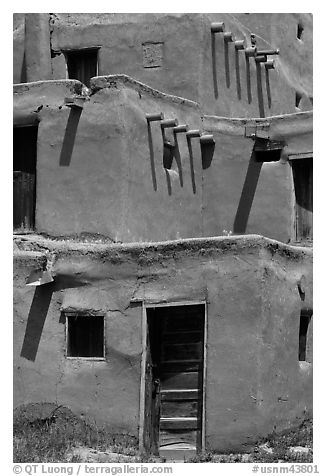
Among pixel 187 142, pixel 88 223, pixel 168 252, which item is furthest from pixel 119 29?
pixel 168 252

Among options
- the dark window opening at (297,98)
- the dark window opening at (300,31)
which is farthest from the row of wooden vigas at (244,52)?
the dark window opening at (300,31)

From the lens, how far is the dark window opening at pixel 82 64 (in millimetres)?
24156

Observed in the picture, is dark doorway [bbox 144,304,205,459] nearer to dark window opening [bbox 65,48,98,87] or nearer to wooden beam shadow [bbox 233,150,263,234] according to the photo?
wooden beam shadow [bbox 233,150,263,234]

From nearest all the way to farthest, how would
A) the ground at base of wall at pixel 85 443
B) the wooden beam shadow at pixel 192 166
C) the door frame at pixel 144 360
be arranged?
1. the ground at base of wall at pixel 85 443
2. the door frame at pixel 144 360
3. the wooden beam shadow at pixel 192 166

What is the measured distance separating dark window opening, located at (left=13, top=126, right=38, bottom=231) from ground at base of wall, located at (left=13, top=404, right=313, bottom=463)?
4.38m

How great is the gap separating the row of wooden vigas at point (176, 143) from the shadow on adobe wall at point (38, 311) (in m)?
3.38

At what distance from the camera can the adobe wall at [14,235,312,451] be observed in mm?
17641

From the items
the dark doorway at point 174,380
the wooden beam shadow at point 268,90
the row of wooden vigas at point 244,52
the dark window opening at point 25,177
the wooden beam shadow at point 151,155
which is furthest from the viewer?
the wooden beam shadow at point 268,90

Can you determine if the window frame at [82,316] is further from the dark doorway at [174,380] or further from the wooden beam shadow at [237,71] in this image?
the wooden beam shadow at [237,71]

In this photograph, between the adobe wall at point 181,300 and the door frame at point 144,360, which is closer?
the adobe wall at point 181,300

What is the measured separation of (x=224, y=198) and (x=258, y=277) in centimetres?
559

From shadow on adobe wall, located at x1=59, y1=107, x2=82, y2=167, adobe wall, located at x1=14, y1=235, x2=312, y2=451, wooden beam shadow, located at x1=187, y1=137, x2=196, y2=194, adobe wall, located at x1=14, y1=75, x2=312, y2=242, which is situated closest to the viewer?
adobe wall, located at x1=14, y1=235, x2=312, y2=451

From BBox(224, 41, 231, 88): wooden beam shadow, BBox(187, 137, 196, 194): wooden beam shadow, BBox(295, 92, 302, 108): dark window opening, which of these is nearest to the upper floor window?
BBox(187, 137, 196, 194): wooden beam shadow

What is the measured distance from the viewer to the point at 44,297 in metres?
19.1
